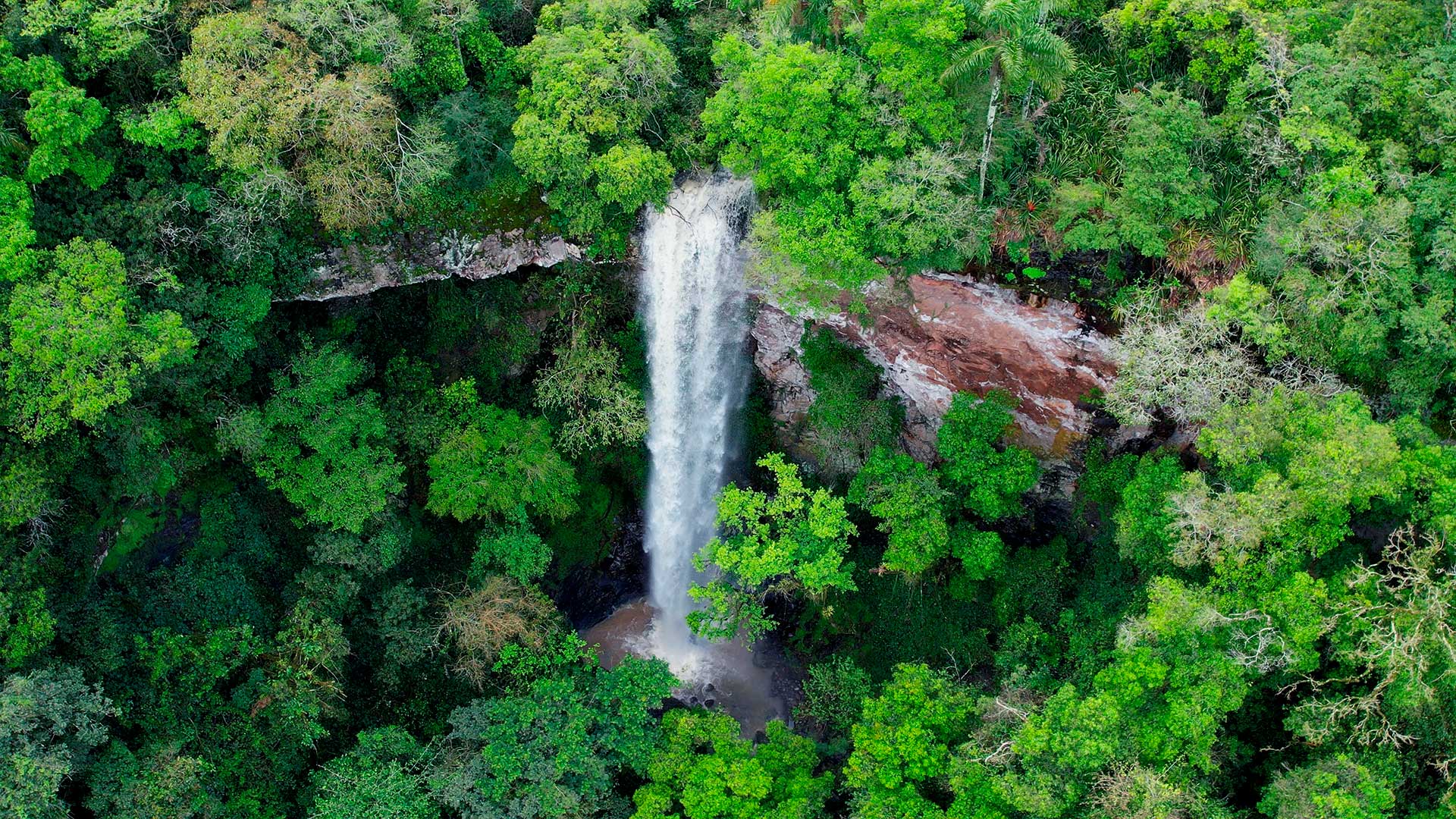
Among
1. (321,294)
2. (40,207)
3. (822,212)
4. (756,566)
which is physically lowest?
(756,566)

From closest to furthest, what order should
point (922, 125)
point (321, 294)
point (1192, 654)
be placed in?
point (1192, 654), point (922, 125), point (321, 294)

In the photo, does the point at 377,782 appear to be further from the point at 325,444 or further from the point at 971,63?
the point at 971,63

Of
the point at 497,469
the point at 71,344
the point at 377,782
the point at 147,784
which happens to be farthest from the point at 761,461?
the point at 147,784

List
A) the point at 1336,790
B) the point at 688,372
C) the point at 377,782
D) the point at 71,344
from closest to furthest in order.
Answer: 1. the point at 1336,790
2. the point at 71,344
3. the point at 377,782
4. the point at 688,372

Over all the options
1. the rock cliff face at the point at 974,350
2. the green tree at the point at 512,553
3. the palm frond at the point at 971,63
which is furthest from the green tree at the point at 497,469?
the palm frond at the point at 971,63

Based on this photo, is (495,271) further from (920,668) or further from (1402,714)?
(1402,714)

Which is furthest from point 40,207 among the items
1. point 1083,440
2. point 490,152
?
point 1083,440

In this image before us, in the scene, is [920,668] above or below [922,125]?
below

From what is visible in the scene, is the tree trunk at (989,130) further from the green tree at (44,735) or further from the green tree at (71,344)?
the green tree at (44,735)
